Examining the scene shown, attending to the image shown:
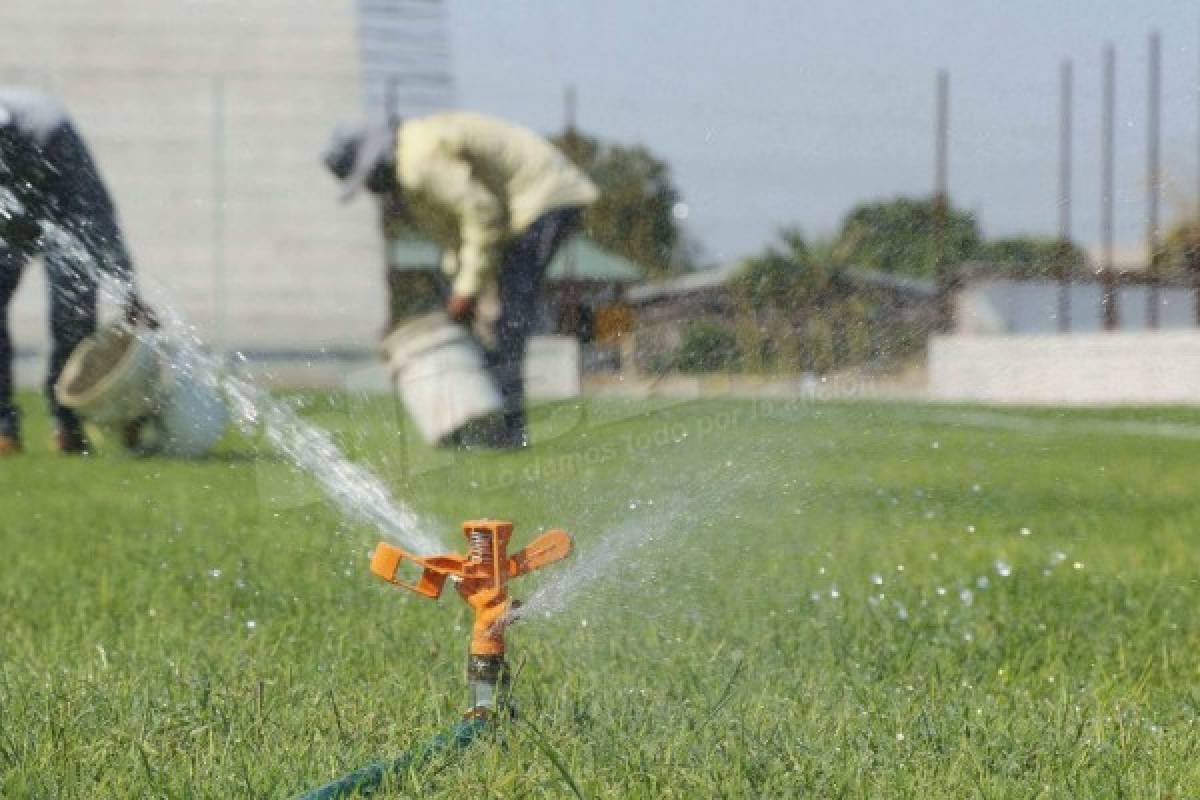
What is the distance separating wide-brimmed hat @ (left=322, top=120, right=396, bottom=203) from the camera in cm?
524

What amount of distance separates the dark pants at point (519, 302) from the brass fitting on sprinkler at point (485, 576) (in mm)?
1933

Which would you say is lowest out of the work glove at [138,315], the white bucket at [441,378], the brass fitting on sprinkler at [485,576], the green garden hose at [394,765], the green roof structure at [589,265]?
the green garden hose at [394,765]

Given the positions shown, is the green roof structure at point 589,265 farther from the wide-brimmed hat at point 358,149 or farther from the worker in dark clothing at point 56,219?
the worker in dark clothing at point 56,219

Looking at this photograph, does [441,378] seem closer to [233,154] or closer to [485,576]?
[485,576]

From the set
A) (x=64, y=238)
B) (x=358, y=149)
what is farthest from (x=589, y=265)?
(x=64, y=238)

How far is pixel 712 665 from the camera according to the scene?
98.2 inches

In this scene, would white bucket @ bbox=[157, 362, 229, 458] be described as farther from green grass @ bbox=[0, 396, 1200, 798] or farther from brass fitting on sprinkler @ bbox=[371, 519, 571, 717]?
brass fitting on sprinkler @ bbox=[371, 519, 571, 717]

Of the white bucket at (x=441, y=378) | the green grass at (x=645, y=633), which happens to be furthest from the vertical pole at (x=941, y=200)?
the white bucket at (x=441, y=378)

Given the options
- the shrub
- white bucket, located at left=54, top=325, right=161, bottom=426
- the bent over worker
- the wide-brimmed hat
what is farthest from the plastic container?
the shrub

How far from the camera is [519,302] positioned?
16.2 ft

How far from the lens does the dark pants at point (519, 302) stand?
4.15 meters

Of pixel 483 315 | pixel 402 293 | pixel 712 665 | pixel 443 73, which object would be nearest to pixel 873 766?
pixel 712 665

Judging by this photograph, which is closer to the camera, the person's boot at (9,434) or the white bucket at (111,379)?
the white bucket at (111,379)

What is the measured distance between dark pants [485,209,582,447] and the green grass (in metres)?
0.18
